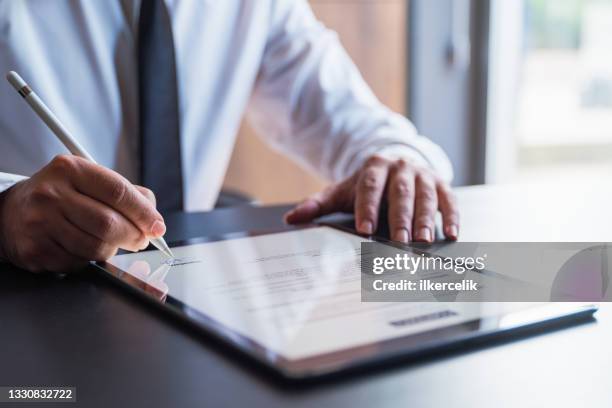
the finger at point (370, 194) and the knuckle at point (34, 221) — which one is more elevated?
the knuckle at point (34, 221)

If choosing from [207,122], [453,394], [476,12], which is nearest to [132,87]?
[207,122]

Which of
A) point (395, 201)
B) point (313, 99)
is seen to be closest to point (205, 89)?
point (313, 99)

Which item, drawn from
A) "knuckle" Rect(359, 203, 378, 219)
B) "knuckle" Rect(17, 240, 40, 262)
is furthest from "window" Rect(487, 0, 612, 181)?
"knuckle" Rect(17, 240, 40, 262)

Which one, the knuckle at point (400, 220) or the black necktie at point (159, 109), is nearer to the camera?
the knuckle at point (400, 220)

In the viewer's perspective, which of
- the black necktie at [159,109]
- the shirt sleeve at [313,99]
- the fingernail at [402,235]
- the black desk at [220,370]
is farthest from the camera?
the shirt sleeve at [313,99]

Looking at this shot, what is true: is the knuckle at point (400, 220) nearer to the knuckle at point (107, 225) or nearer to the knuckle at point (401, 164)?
the knuckle at point (401, 164)

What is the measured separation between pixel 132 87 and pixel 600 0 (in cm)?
206

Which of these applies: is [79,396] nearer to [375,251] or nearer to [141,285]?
[141,285]

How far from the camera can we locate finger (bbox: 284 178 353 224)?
31.4 inches

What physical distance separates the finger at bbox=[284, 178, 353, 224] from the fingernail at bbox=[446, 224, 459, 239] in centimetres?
18

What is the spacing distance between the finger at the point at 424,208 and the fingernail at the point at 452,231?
0.02m

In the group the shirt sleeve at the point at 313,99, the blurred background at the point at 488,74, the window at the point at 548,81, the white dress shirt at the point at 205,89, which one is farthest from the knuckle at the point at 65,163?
the window at the point at 548,81

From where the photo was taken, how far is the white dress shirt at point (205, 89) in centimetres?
93

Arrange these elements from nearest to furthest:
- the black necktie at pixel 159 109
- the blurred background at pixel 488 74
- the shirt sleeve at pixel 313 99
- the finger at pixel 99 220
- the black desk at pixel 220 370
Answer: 1. the black desk at pixel 220 370
2. the finger at pixel 99 220
3. the black necktie at pixel 159 109
4. the shirt sleeve at pixel 313 99
5. the blurred background at pixel 488 74
